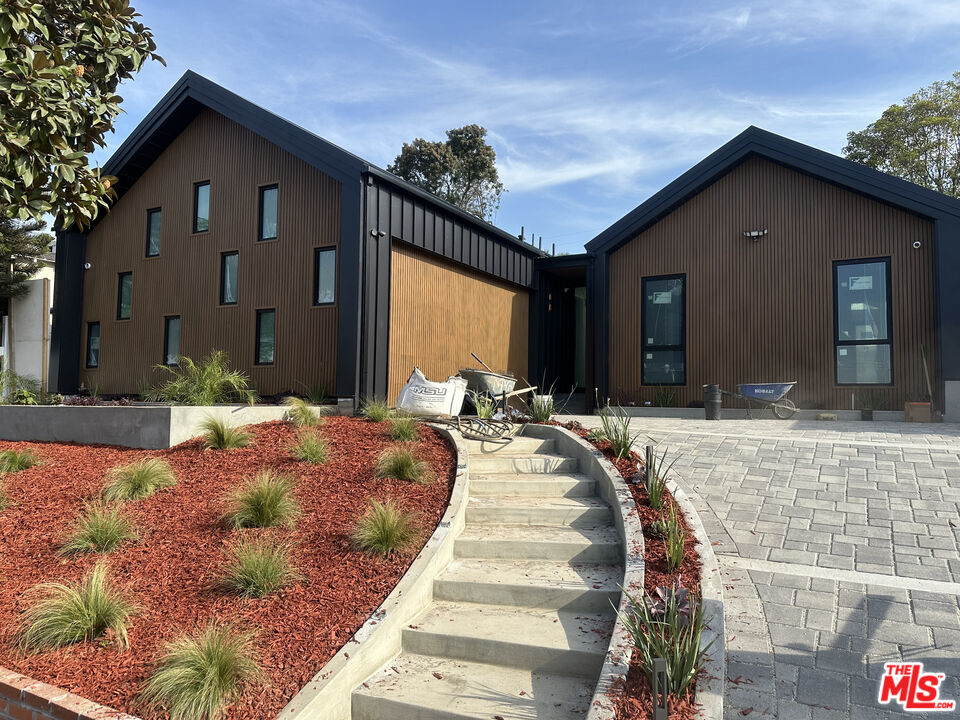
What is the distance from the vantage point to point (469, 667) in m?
3.65

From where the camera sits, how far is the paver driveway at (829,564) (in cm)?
309

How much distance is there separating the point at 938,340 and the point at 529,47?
8.56 metres

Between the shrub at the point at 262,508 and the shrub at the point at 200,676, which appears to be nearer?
the shrub at the point at 200,676

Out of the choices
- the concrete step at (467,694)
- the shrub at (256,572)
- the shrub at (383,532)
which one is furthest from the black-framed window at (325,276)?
the concrete step at (467,694)

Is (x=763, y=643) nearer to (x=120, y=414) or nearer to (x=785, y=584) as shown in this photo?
(x=785, y=584)

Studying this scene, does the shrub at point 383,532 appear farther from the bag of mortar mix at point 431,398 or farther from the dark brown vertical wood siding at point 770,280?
the dark brown vertical wood siding at point 770,280

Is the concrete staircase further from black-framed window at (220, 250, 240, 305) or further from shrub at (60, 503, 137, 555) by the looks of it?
black-framed window at (220, 250, 240, 305)

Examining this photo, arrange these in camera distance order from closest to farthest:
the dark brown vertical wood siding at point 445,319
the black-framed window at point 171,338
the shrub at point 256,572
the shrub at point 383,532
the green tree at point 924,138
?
the shrub at point 256,572 → the shrub at point 383,532 → the dark brown vertical wood siding at point 445,319 → the black-framed window at point 171,338 → the green tree at point 924,138

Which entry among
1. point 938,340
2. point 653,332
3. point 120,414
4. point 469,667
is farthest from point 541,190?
point 469,667

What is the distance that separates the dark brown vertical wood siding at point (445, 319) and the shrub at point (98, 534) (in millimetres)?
5839

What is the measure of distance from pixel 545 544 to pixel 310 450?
9.02 ft

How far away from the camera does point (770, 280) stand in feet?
40.0

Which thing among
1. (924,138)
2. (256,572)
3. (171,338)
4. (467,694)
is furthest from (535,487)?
(924,138)

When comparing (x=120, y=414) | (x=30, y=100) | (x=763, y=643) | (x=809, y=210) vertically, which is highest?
(x=809, y=210)
